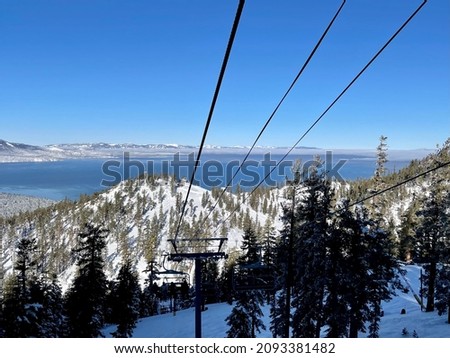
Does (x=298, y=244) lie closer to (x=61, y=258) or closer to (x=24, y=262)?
(x=24, y=262)

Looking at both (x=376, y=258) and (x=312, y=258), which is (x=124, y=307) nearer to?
(x=312, y=258)

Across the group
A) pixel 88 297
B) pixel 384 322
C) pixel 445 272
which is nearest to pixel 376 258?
pixel 445 272

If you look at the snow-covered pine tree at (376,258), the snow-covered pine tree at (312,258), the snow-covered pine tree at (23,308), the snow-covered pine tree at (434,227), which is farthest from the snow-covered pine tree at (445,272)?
the snow-covered pine tree at (23,308)

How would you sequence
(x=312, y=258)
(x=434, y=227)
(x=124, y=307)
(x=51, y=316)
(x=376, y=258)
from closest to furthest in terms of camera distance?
1. (x=312, y=258)
2. (x=376, y=258)
3. (x=51, y=316)
4. (x=434, y=227)
5. (x=124, y=307)

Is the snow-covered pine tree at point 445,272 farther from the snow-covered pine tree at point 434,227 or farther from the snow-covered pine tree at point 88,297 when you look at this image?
the snow-covered pine tree at point 88,297

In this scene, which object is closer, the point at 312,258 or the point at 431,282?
the point at 312,258

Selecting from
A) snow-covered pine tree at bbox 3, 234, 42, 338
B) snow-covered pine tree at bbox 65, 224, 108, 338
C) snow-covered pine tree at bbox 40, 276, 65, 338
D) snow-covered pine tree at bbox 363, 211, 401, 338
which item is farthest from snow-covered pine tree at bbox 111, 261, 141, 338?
snow-covered pine tree at bbox 363, 211, 401, 338

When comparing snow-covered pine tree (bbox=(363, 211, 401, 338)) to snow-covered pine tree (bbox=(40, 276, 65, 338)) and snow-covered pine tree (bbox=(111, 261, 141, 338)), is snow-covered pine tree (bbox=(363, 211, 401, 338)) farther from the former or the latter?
snow-covered pine tree (bbox=(111, 261, 141, 338))

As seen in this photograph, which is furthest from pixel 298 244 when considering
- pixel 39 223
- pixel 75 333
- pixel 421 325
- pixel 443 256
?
pixel 39 223
